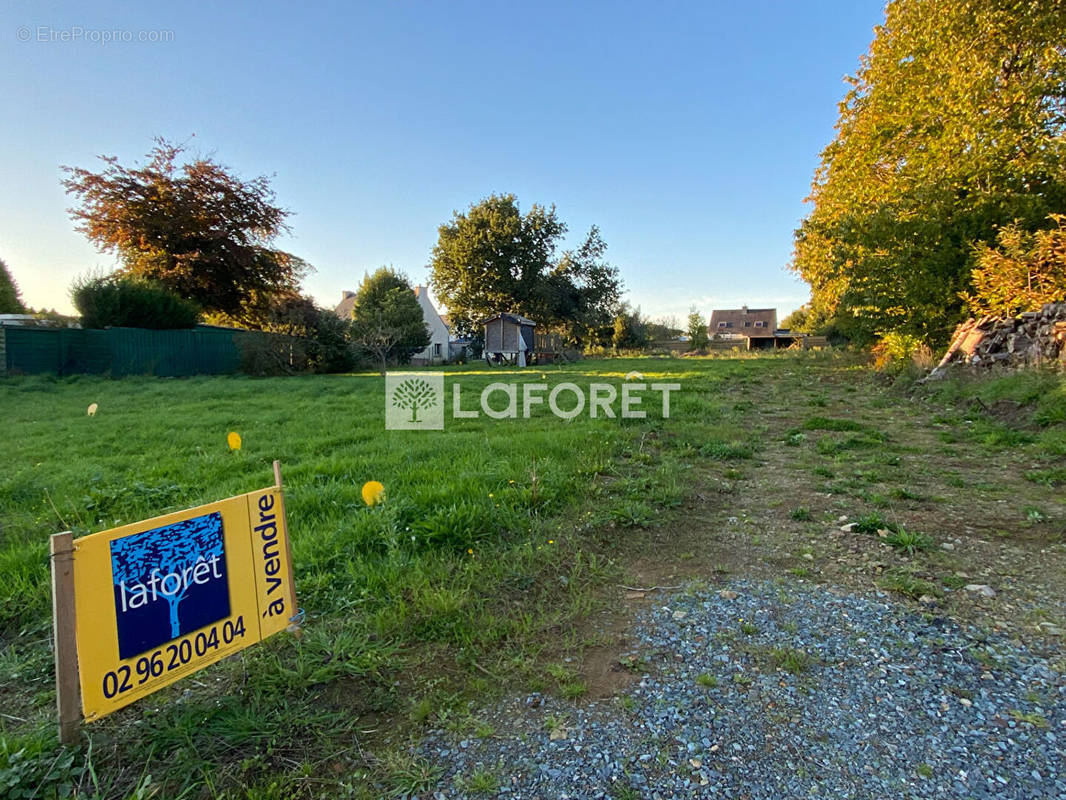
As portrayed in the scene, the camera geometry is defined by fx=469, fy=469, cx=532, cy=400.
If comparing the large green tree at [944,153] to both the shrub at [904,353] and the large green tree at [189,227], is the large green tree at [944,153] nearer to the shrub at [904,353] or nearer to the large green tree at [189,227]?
the shrub at [904,353]

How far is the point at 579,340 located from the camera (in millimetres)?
39656

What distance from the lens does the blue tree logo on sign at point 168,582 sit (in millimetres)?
1593

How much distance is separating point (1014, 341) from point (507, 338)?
2339 centimetres

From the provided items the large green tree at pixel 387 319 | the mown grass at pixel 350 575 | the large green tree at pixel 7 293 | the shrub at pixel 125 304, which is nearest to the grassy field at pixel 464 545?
the mown grass at pixel 350 575

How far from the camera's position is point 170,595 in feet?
5.57

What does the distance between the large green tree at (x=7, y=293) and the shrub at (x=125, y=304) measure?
11710mm

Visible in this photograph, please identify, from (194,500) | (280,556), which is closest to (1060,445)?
(280,556)

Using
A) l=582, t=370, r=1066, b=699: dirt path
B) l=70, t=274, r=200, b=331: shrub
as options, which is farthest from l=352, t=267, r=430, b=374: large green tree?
l=582, t=370, r=1066, b=699: dirt path

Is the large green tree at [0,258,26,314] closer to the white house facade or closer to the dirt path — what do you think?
the white house facade

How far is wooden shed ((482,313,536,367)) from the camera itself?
95.0ft

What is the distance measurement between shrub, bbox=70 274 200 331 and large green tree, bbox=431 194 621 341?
2114cm

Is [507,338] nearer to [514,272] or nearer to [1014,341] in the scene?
[514,272]

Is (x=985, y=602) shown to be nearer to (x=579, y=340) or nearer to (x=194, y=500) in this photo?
(x=194, y=500)

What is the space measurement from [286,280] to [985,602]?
25.4 meters
